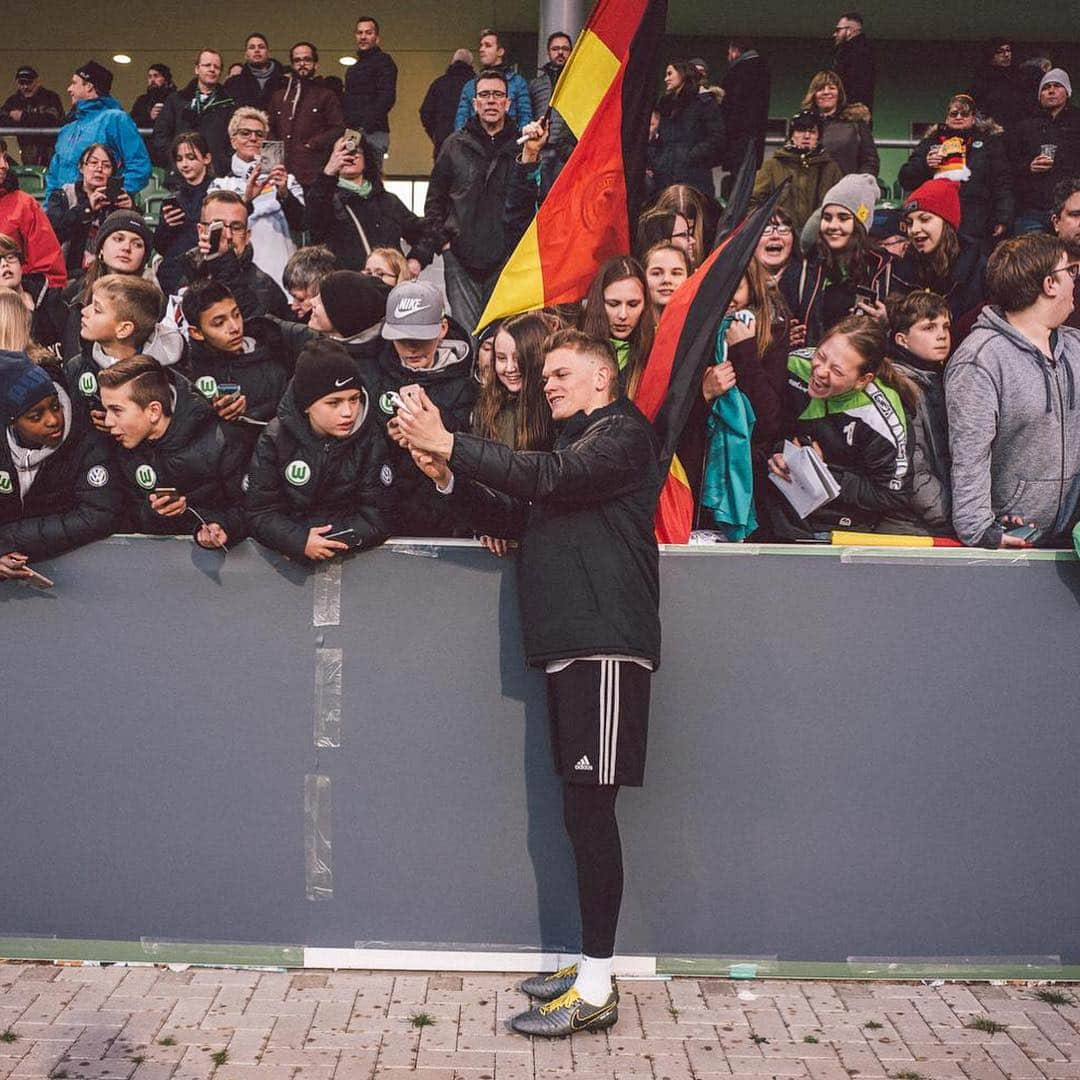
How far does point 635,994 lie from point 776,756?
0.92m

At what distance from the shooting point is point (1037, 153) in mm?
9109

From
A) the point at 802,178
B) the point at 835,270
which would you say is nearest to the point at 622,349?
the point at 835,270

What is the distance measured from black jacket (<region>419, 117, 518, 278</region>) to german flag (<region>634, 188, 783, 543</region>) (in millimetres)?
3916

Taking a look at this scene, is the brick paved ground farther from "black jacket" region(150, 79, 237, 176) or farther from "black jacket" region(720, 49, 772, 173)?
"black jacket" region(150, 79, 237, 176)

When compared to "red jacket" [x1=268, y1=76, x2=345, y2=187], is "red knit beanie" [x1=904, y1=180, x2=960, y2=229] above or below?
below

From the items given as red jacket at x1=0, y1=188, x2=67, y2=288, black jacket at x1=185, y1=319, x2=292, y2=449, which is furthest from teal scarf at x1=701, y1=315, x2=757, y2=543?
red jacket at x1=0, y1=188, x2=67, y2=288

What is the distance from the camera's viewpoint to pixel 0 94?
18.4 m

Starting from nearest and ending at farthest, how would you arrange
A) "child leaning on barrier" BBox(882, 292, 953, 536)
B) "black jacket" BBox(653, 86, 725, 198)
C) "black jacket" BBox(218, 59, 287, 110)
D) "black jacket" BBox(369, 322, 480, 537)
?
A: "black jacket" BBox(369, 322, 480, 537), "child leaning on barrier" BBox(882, 292, 953, 536), "black jacket" BBox(653, 86, 725, 198), "black jacket" BBox(218, 59, 287, 110)

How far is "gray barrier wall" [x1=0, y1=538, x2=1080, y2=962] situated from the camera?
429cm

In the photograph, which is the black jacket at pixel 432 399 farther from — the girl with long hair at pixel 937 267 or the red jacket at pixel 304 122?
the red jacket at pixel 304 122

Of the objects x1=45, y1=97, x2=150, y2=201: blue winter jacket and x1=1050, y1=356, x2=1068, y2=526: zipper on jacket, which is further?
x1=45, y1=97, x2=150, y2=201: blue winter jacket

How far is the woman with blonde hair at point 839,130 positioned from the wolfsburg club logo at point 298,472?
5.66 m

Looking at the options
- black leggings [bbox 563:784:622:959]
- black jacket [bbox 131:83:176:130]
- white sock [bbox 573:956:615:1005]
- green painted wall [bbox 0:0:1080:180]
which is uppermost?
green painted wall [bbox 0:0:1080:180]

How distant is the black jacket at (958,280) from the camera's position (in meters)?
6.81
